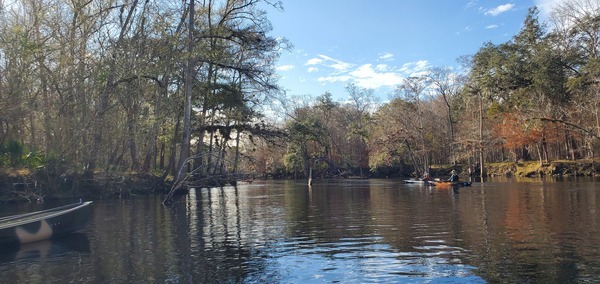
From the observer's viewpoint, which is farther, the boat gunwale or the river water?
the boat gunwale

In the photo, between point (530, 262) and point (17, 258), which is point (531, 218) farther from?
point (17, 258)

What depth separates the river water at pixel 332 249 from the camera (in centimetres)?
894

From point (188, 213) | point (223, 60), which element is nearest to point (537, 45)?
point (223, 60)

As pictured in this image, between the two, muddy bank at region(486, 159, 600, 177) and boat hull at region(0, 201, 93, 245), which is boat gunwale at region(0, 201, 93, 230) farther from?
muddy bank at region(486, 159, 600, 177)

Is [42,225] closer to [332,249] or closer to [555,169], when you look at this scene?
[332,249]

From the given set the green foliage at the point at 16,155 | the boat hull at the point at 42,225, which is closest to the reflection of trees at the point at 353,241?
the boat hull at the point at 42,225

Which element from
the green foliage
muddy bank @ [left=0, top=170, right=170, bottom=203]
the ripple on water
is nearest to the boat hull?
the ripple on water

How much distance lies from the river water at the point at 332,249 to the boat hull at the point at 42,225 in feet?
1.15

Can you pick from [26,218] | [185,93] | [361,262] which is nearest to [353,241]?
[361,262]

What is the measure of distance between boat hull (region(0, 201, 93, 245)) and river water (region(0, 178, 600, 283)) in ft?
1.15

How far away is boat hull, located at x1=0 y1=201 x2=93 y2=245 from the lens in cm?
1260

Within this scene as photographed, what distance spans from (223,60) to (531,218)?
21.6 m

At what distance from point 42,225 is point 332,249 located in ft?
28.9

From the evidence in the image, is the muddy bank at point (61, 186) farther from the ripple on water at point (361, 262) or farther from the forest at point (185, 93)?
the ripple on water at point (361, 262)
